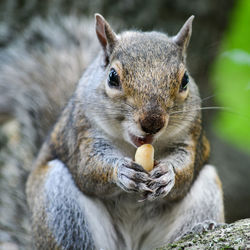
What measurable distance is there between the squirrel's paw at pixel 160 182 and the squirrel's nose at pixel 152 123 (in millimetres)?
274

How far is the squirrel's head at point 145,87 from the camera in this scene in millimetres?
2225

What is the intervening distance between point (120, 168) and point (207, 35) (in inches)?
108

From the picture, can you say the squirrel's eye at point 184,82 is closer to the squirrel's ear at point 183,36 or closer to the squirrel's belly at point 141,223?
the squirrel's ear at point 183,36

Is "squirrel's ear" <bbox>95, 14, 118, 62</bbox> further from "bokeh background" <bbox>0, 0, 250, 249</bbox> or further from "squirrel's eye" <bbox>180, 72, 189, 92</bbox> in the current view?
"bokeh background" <bbox>0, 0, 250, 249</bbox>

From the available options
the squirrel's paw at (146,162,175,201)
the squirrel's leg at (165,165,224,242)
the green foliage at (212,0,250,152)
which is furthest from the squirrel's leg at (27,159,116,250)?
the green foliage at (212,0,250,152)

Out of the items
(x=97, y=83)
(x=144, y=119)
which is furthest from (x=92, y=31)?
(x=144, y=119)

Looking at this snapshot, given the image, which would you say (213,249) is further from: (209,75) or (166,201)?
(209,75)

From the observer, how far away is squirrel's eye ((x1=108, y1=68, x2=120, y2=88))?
2.41 metres

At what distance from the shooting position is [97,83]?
2.68 m

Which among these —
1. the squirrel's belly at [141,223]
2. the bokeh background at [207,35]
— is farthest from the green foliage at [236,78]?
the squirrel's belly at [141,223]

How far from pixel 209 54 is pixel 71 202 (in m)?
2.49

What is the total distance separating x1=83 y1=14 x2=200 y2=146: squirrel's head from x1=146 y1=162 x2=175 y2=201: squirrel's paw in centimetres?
16

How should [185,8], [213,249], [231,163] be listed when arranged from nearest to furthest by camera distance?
[213,249]
[185,8]
[231,163]

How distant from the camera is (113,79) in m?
2.44
